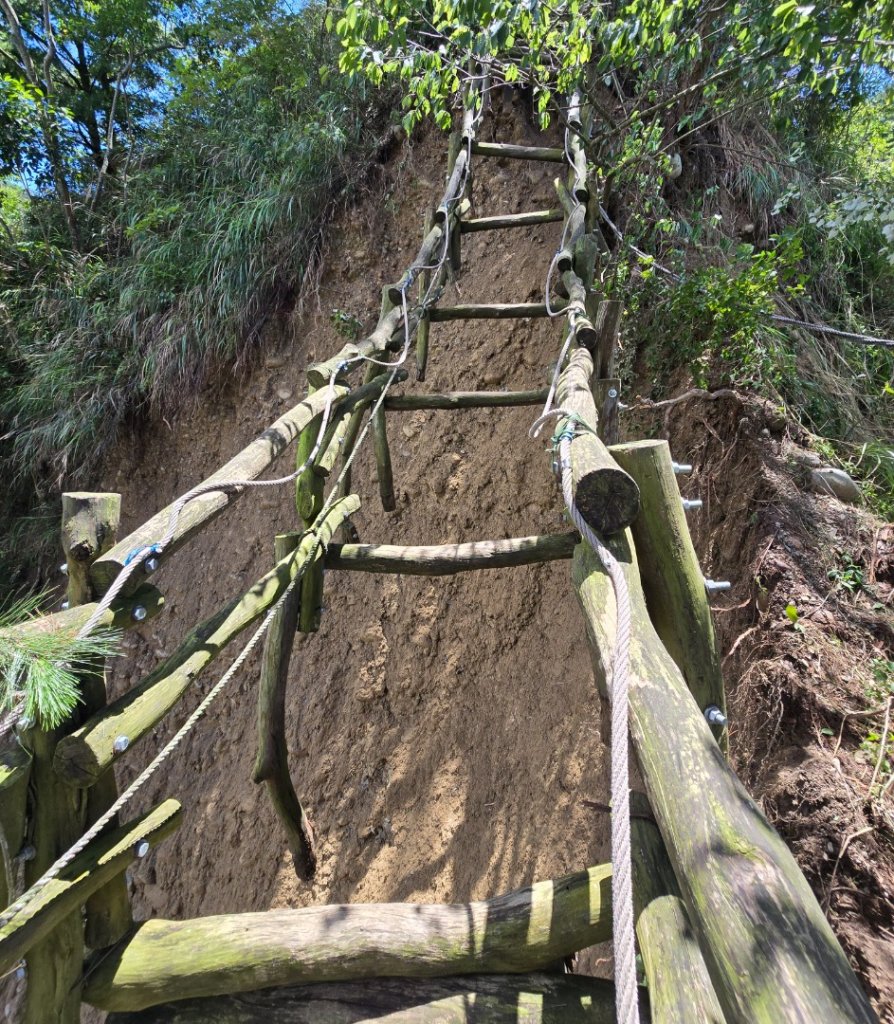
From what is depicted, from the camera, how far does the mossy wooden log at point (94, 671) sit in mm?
1367

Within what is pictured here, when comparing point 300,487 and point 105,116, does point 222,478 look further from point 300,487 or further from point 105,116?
point 105,116

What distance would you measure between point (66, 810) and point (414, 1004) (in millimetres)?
786

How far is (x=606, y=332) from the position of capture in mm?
Result: 3070

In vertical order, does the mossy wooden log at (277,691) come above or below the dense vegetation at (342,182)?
below

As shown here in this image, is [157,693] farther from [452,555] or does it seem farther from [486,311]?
[486,311]

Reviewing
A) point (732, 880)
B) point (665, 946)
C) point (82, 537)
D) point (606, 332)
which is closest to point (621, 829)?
point (732, 880)

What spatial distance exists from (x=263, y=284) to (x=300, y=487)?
3.73 m

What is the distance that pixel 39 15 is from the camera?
283 inches

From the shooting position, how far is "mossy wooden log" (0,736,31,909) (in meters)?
1.21

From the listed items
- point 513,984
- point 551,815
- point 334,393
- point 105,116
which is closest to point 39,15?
point 105,116

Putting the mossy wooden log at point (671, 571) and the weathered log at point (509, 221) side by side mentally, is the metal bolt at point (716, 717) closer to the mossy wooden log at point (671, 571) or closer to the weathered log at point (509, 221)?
the mossy wooden log at point (671, 571)

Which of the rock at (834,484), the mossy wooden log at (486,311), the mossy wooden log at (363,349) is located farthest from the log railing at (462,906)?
the rock at (834,484)

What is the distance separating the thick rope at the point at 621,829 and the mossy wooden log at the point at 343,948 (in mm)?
483

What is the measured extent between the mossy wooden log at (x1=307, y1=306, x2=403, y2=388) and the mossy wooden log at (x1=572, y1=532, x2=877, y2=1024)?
1.62m
